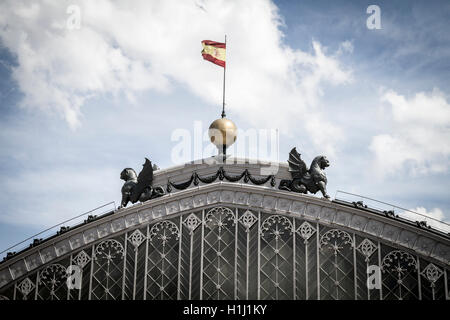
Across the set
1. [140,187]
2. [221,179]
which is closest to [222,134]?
[221,179]

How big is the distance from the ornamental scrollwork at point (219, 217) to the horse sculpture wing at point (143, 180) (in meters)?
3.00

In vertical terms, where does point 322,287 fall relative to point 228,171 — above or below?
below

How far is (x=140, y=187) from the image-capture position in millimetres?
25781

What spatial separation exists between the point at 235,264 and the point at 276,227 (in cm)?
214

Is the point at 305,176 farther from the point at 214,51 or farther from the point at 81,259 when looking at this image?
the point at 81,259

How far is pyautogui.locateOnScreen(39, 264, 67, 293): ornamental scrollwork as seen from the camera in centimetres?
2458

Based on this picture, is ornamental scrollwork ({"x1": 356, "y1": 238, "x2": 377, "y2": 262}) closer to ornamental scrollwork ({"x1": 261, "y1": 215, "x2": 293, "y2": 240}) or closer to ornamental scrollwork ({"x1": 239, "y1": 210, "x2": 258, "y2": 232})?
ornamental scrollwork ({"x1": 261, "y1": 215, "x2": 293, "y2": 240})

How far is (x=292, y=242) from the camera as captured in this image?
77.6 ft

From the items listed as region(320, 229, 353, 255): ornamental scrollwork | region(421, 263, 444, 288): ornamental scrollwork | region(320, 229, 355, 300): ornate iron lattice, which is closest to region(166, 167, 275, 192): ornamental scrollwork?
region(320, 229, 353, 255): ornamental scrollwork

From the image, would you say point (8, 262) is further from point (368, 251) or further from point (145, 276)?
point (368, 251)

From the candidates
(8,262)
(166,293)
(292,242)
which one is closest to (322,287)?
(292,242)
